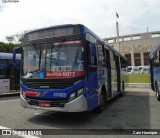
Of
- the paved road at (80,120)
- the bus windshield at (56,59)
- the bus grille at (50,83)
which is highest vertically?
the bus windshield at (56,59)

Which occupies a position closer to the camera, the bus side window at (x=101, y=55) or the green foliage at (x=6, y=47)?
the bus side window at (x=101, y=55)

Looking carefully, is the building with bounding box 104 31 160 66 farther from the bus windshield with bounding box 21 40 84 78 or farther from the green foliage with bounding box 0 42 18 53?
the bus windshield with bounding box 21 40 84 78

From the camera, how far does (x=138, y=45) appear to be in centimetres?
8312

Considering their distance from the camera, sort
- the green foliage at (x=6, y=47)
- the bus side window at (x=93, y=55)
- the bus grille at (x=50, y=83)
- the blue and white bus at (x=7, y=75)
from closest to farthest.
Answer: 1. the bus grille at (x=50, y=83)
2. the bus side window at (x=93, y=55)
3. the blue and white bus at (x=7, y=75)
4. the green foliage at (x=6, y=47)

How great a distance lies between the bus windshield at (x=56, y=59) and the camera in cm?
729

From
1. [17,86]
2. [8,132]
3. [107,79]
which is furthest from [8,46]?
[8,132]

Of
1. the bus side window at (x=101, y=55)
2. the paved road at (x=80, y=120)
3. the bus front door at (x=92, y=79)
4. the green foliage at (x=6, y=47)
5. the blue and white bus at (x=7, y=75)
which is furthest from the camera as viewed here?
the green foliage at (x=6, y=47)

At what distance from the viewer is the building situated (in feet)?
265

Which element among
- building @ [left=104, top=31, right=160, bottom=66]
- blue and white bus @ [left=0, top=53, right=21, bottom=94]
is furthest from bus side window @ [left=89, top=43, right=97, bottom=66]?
building @ [left=104, top=31, right=160, bottom=66]

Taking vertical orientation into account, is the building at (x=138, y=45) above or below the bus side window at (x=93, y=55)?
above

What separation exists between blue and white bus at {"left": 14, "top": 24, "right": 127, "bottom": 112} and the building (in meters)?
74.2

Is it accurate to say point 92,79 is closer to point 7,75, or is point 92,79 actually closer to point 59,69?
point 59,69

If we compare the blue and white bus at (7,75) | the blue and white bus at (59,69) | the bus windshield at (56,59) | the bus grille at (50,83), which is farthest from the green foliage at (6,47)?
the bus grille at (50,83)

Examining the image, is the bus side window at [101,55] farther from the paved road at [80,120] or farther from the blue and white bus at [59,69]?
the paved road at [80,120]
